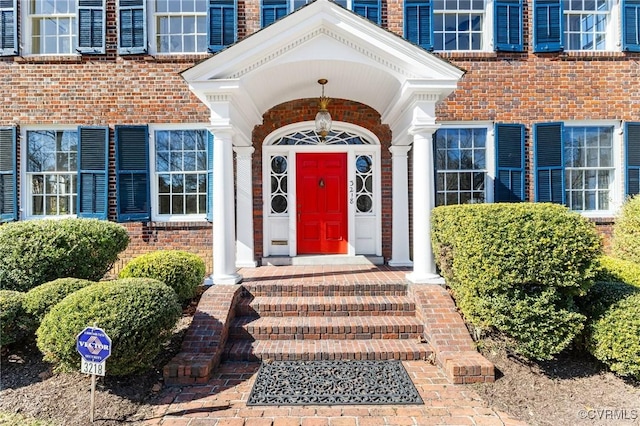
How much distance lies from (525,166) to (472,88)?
6.30 ft

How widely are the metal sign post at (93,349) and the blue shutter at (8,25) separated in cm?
711

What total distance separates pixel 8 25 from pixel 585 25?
1193 cm

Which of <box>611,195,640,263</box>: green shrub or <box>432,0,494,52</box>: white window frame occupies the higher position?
<box>432,0,494,52</box>: white window frame

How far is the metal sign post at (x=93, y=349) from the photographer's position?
10.7 ft

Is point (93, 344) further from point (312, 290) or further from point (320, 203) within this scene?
point (320, 203)

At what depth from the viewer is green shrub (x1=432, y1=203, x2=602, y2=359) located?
12.8 ft

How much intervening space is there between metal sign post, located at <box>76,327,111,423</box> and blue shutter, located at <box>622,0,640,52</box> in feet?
33.2

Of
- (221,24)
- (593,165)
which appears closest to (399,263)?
(593,165)

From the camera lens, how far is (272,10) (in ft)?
23.1

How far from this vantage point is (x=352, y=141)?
723cm

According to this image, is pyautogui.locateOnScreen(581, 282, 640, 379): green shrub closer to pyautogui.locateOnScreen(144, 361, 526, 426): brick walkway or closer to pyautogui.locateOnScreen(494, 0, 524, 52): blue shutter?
pyautogui.locateOnScreen(144, 361, 526, 426): brick walkway

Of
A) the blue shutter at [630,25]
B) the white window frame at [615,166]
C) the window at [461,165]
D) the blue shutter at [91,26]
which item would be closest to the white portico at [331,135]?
the window at [461,165]

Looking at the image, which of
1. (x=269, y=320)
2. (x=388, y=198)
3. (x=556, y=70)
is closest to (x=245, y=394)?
(x=269, y=320)

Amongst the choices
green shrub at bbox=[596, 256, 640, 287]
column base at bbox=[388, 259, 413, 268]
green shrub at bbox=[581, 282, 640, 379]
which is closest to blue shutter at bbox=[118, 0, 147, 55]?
column base at bbox=[388, 259, 413, 268]
